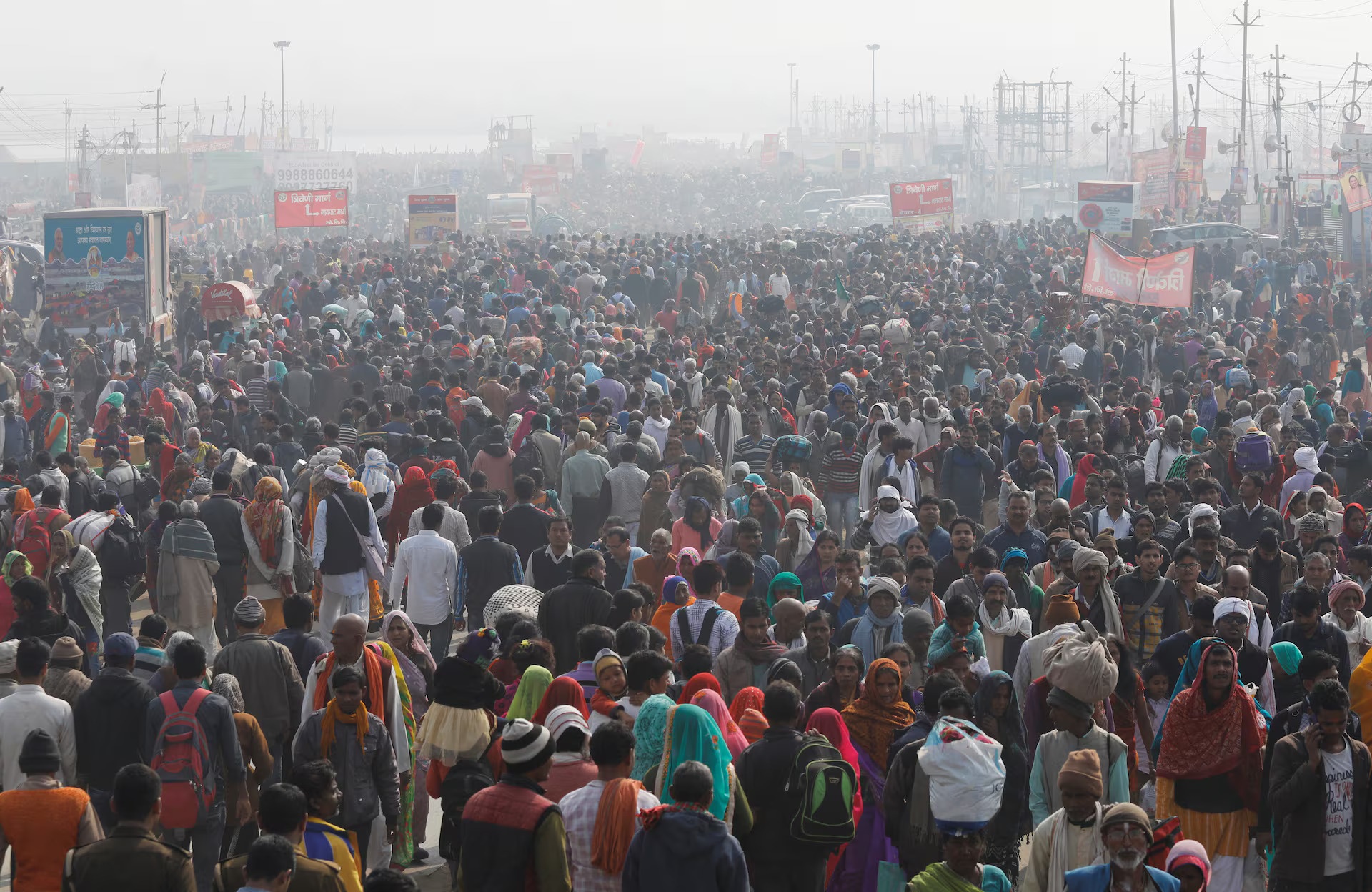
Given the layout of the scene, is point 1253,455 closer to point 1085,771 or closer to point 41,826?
point 1085,771

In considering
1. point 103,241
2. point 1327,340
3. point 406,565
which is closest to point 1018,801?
point 406,565

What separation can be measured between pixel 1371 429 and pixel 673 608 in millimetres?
6686

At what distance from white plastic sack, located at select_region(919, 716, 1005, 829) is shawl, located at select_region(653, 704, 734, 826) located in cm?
69

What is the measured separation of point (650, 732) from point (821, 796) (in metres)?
0.65

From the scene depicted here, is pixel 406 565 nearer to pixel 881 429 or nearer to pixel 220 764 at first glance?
pixel 220 764

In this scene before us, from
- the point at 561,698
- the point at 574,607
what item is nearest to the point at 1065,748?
the point at 561,698

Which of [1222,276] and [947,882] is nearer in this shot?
[947,882]

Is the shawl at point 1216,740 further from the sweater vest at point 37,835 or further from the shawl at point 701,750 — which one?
the sweater vest at point 37,835

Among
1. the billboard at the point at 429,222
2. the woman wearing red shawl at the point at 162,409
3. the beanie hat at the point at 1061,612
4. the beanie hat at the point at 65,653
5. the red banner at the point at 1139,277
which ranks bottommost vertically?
the beanie hat at the point at 65,653

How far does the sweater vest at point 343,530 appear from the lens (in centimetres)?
989

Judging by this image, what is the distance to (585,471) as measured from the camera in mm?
11727

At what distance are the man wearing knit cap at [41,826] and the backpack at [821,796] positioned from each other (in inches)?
95.8

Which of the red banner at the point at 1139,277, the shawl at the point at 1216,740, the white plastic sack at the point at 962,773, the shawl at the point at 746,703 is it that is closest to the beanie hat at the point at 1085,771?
the white plastic sack at the point at 962,773

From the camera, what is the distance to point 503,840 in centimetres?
503
